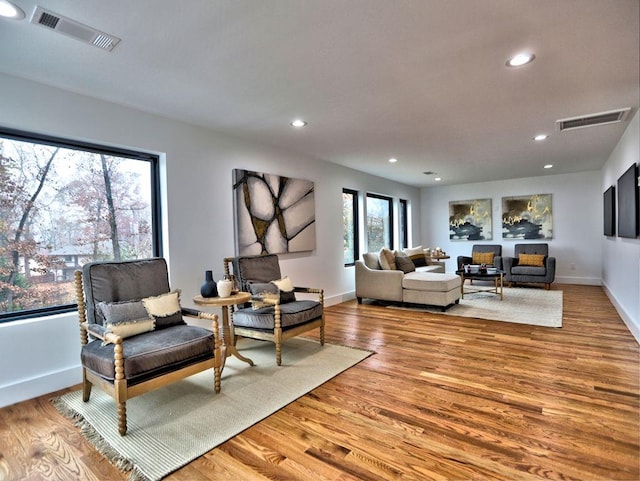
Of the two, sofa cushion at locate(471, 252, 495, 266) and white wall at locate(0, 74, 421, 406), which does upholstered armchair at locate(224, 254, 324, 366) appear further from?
sofa cushion at locate(471, 252, 495, 266)

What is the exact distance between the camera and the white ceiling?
1890mm

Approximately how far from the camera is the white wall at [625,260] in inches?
145

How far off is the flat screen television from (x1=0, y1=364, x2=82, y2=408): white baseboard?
5516 mm

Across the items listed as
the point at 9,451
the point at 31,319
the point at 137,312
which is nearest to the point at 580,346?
the point at 137,312

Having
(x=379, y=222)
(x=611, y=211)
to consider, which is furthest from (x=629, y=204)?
(x=379, y=222)

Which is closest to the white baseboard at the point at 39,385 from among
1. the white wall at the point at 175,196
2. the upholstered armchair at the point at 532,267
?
the white wall at the point at 175,196

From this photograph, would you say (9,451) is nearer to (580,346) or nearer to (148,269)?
(148,269)

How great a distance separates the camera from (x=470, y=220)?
8.52 meters

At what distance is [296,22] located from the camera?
1.97 metres

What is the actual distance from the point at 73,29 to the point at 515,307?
19.6 feet

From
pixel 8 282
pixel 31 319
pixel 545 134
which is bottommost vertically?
pixel 31 319

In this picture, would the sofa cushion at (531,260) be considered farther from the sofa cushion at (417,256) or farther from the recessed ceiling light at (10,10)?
the recessed ceiling light at (10,10)

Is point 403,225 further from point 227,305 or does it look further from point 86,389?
point 86,389

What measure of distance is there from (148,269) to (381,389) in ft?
7.00
